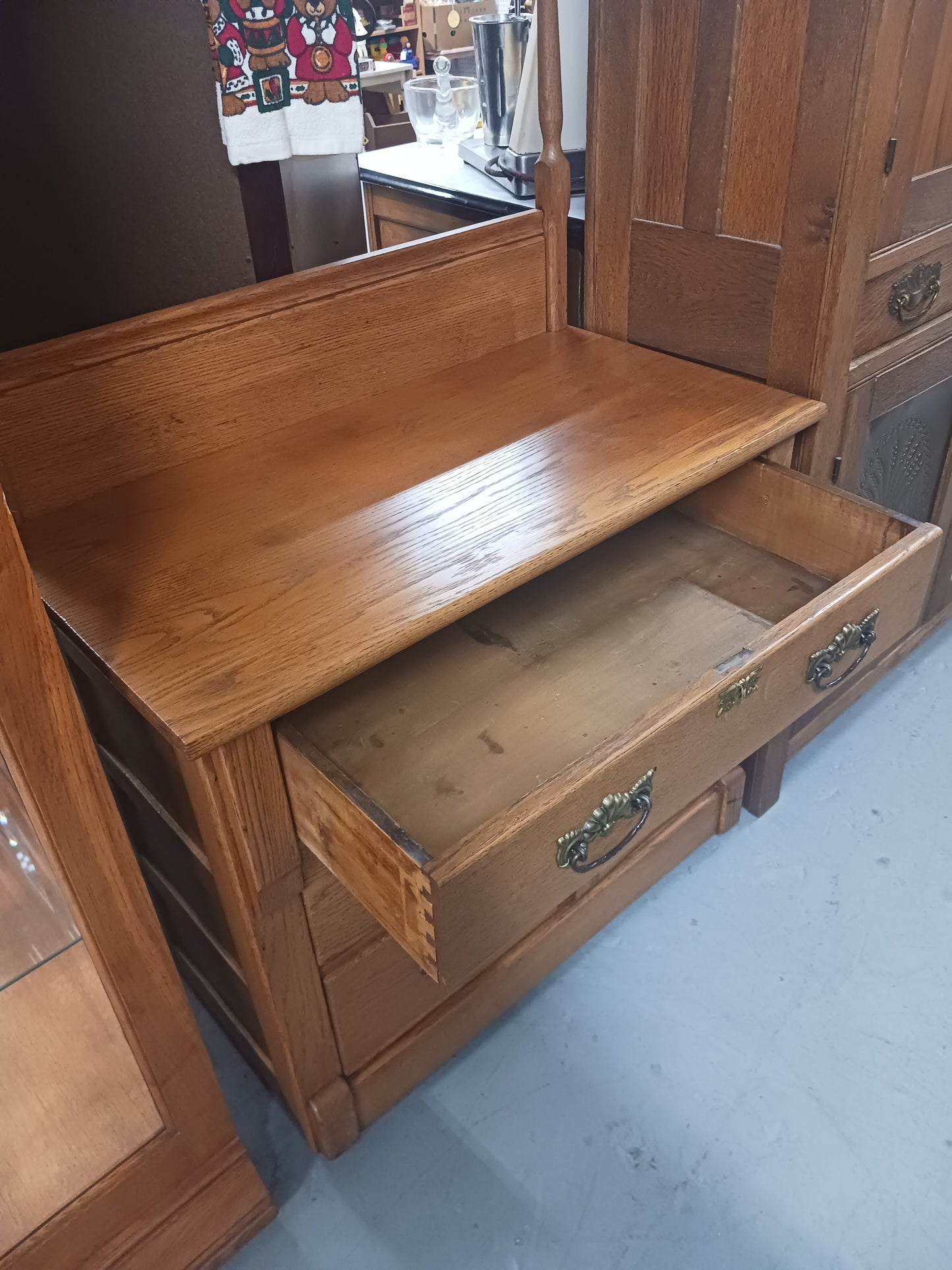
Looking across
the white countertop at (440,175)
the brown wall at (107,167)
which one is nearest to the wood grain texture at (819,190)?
the white countertop at (440,175)

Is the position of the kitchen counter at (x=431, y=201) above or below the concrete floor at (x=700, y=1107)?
above

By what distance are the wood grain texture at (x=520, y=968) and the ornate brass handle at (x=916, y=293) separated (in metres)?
0.68

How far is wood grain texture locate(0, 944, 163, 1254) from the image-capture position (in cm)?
79

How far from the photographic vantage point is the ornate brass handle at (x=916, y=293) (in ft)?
3.88

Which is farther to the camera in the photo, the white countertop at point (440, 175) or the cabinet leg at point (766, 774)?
the cabinet leg at point (766, 774)

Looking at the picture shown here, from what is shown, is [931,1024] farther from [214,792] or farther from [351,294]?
[351,294]

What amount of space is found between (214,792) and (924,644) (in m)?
1.46

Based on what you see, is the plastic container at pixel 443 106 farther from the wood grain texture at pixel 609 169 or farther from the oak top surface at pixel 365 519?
the oak top surface at pixel 365 519

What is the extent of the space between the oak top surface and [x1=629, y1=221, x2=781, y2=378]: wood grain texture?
40 millimetres

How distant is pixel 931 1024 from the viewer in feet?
3.82

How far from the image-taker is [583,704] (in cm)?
94

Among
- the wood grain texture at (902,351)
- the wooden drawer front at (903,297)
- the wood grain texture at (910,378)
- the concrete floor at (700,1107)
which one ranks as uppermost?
the wooden drawer front at (903,297)

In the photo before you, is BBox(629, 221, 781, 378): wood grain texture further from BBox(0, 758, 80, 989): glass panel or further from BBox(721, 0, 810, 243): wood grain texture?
BBox(0, 758, 80, 989): glass panel

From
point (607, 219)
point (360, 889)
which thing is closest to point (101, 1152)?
point (360, 889)
